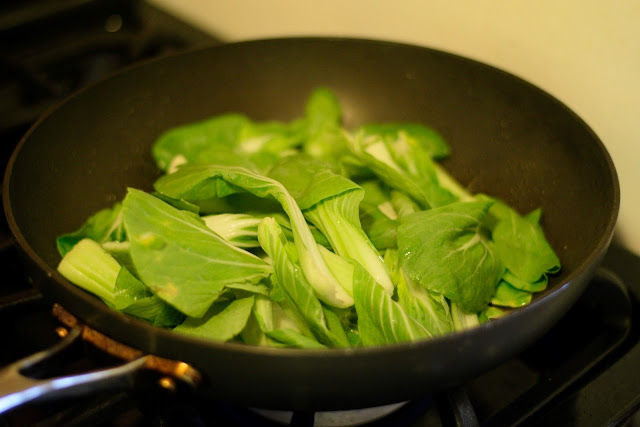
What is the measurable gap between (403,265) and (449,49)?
541mm

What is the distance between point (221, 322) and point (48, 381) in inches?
8.0

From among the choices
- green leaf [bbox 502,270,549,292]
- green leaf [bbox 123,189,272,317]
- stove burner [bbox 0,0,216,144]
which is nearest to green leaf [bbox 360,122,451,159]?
green leaf [bbox 502,270,549,292]

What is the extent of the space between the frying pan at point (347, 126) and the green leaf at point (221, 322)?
0.26 ft

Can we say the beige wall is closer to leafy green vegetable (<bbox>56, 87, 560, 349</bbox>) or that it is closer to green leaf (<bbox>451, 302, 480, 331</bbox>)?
leafy green vegetable (<bbox>56, 87, 560, 349</bbox>)

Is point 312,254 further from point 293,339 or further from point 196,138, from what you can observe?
point 196,138

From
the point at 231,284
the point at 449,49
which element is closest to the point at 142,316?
the point at 231,284

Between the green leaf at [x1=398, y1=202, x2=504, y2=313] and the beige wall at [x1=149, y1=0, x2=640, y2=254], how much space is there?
28 cm

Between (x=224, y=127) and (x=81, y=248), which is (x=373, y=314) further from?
(x=224, y=127)

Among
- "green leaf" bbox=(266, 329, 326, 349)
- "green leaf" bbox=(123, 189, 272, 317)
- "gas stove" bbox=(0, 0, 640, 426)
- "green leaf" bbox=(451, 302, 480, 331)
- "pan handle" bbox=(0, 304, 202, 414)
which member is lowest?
"gas stove" bbox=(0, 0, 640, 426)

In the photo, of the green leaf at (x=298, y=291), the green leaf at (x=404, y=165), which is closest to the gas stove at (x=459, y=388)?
the green leaf at (x=298, y=291)

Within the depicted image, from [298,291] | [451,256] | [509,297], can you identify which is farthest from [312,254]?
[509,297]

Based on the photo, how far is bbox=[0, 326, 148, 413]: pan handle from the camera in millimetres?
529

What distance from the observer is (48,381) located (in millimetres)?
533

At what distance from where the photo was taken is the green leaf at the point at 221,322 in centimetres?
67
